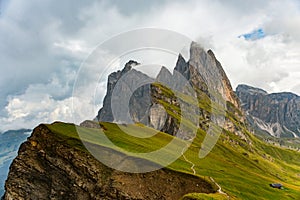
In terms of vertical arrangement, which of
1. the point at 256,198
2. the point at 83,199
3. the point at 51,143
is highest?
the point at 51,143

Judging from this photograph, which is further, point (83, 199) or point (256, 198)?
point (256, 198)

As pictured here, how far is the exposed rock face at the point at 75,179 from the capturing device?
3039 inches

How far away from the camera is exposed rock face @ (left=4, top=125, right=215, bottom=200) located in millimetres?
77188

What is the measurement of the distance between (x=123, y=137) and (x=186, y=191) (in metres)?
30.4

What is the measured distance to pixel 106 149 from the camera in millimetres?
82312

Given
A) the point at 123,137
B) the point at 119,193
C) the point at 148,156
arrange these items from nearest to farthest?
the point at 119,193 → the point at 148,156 → the point at 123,137

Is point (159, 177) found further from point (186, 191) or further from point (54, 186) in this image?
point (54, 186)

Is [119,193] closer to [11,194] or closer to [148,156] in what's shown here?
[148,156]

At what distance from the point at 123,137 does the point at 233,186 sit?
34051mm

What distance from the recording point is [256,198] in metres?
91.3

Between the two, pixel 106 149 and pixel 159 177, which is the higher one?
pixel 106 149

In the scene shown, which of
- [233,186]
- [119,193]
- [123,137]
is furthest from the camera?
[123,137]

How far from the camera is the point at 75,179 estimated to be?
265 ft

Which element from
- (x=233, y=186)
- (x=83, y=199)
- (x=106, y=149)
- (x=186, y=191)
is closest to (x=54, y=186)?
(x=83, y=199)
